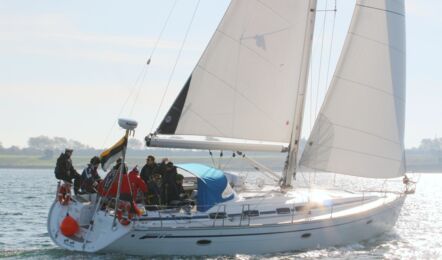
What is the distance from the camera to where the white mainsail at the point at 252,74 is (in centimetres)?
1888

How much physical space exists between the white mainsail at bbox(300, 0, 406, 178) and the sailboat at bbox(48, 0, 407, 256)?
3cm

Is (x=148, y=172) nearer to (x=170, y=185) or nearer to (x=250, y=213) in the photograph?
(x=170, y=185)

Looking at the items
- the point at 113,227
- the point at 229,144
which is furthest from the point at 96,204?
the point at 229,144

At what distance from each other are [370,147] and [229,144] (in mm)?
4416

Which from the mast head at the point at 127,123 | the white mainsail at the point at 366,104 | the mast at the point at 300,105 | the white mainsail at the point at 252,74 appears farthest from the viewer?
the white mainsail at the point at 366,104

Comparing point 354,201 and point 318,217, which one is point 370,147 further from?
point 318,217

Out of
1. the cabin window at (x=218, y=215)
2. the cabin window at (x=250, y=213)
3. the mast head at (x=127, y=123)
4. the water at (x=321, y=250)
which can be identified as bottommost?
the water at (x=321, y=250)

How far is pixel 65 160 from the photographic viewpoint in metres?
17.3

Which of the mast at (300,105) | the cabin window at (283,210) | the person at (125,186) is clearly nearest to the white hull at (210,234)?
the cabin window at (283,210)

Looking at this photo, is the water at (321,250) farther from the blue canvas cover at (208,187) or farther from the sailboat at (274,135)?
the blue canvas cover at (208,187)

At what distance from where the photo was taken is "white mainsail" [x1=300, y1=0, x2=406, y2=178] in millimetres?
20172

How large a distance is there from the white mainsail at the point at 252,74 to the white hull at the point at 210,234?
2.78 metres

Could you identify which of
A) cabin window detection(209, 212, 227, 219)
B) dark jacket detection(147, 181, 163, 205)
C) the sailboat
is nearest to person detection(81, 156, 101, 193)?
the sailboat

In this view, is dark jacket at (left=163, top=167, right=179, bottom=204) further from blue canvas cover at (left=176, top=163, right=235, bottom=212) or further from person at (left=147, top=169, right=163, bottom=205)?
blue canvas cover at (left=176, top=163, right=235, bottom=212)
